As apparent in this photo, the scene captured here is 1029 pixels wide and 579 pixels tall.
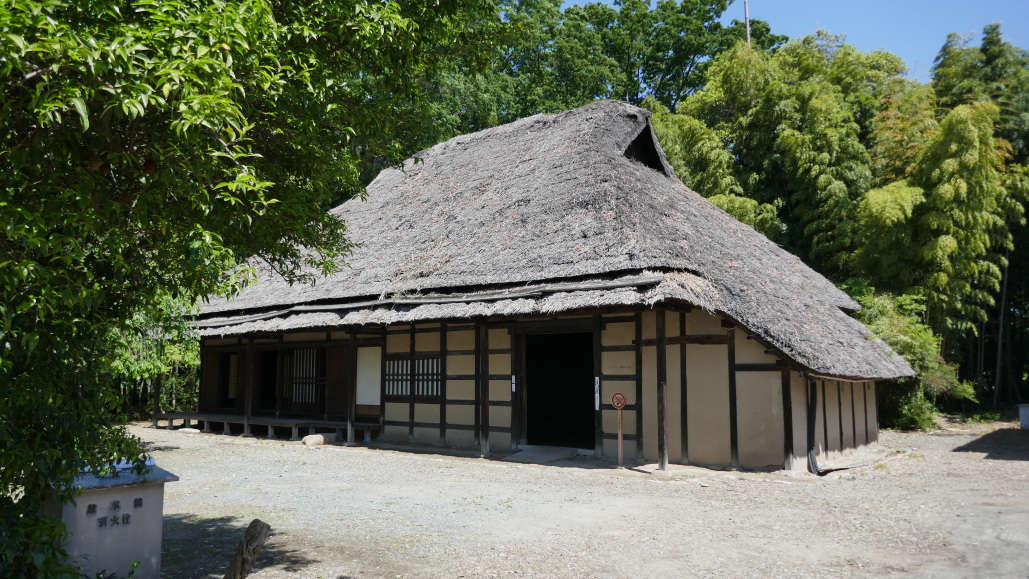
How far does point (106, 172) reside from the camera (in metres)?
3.70

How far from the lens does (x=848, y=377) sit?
10.1 metres

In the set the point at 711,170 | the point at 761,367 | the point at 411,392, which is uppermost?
the point at 711,170

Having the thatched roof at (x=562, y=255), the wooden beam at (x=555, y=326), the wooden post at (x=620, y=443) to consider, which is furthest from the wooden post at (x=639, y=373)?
the thatched roof at (x=562, y=255)

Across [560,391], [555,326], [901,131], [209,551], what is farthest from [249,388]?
[901,131]

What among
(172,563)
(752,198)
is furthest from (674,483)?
(752,198)

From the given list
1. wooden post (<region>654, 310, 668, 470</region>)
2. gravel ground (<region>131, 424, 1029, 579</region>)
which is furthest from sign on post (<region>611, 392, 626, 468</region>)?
wooden post (<region>654, 310, 668, 470</region>)

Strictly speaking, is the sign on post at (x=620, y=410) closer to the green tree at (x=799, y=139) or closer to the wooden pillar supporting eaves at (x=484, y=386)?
the wooden pillar supporting eaves at (x=484, y=386)

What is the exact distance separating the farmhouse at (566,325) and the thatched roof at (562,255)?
4 centimetres

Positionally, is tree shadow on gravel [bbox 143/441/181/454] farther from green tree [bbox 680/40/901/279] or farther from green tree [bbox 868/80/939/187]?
green tree [bbox 868/80/939/187]

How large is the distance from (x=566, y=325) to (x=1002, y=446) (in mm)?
8743

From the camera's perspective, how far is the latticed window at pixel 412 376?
12.1 metres

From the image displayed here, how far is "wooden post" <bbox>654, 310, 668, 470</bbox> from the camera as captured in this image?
30.0 feet

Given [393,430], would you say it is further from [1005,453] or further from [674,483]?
[1005,453]

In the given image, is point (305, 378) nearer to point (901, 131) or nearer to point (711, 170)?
point (711, 170)
